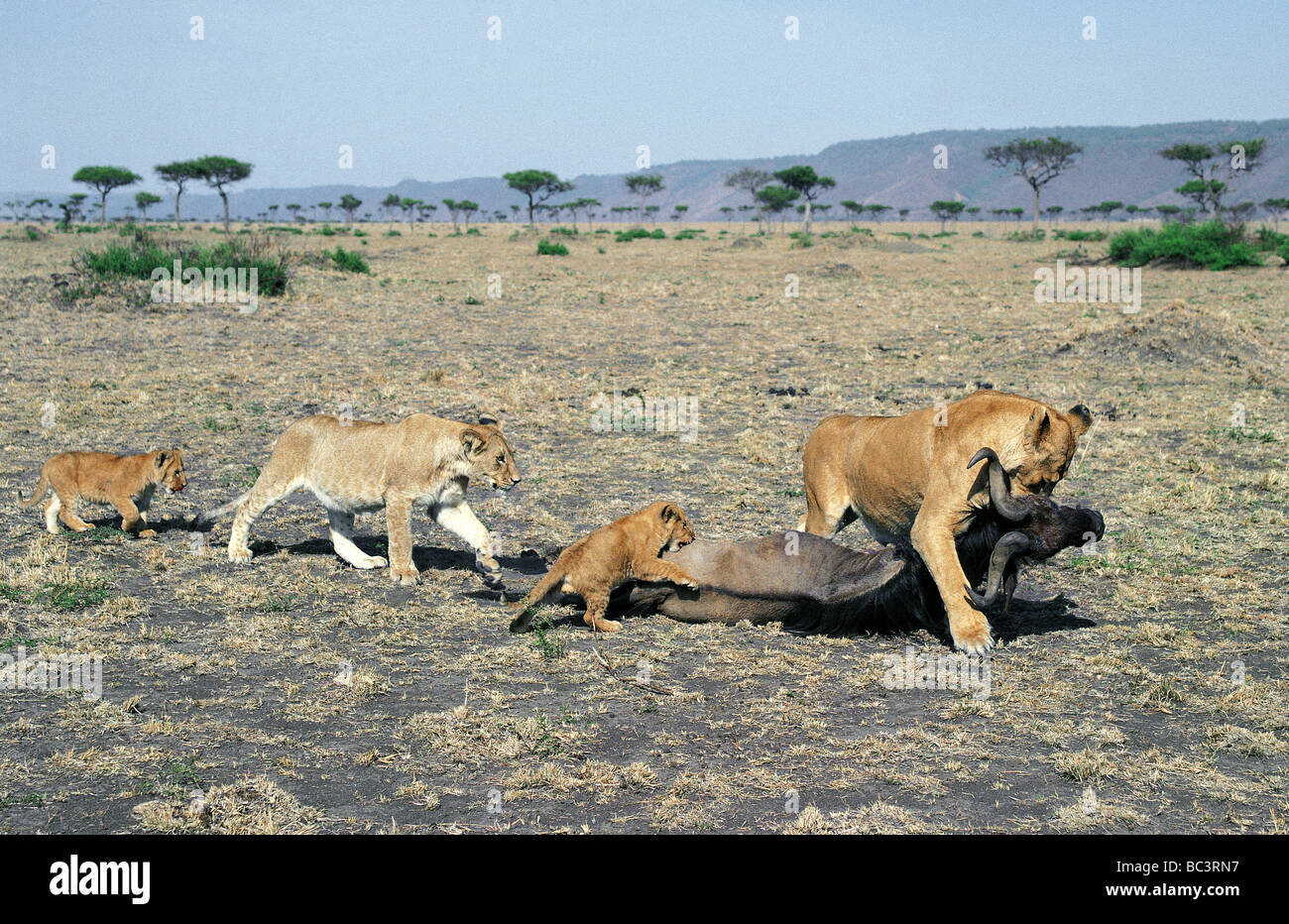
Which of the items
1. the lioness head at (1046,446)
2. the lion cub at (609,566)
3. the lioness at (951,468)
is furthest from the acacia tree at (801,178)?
the lioness head at (1046,446)

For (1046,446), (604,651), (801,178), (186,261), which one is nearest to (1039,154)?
(801,178)

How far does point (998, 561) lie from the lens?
625 cm

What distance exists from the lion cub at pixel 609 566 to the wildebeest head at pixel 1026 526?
6.68 ft

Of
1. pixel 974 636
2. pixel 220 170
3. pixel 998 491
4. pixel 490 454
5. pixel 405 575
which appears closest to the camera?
pixel 998 491

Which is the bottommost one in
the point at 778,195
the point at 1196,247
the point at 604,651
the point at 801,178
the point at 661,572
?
the point at 604,651

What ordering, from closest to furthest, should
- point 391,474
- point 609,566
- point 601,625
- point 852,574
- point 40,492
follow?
point 852,574
point 609,566
point 601,625
point 391,474
point 40,492

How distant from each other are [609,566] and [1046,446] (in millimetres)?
2901

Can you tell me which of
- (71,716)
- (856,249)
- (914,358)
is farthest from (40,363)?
(856,249)

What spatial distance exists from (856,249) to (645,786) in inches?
1914

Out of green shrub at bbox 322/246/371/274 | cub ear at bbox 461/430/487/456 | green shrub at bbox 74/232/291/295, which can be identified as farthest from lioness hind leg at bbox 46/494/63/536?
green shrub at bbox 322/246/371/274

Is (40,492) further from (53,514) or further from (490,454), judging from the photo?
(490,454)

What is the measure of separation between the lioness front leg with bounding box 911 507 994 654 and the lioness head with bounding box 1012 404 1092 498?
53 cm

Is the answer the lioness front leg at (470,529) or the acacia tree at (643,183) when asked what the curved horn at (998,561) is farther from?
the acacia tree at (643,183)

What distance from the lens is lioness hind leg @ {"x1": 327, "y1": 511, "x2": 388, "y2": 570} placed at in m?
8.53
